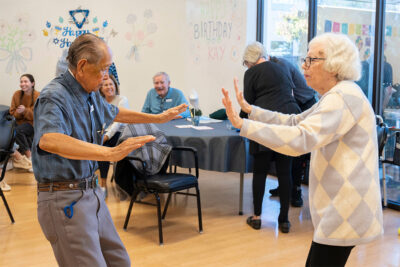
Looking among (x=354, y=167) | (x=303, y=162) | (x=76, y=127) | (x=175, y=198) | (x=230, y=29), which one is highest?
(x=230, y=29)

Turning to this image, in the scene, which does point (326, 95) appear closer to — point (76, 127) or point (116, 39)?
point (76, 127)

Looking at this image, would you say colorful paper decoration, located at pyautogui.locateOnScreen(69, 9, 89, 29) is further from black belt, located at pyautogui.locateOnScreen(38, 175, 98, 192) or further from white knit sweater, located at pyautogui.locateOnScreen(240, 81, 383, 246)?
white knit sweater, located at pyautogui.locateOnScreen(240, 81, 383, 246)

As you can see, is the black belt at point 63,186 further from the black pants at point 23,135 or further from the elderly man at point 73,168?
the black pants at point 23,135

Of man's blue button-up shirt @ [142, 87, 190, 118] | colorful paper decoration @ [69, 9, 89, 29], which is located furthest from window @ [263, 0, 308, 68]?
colorful paper decoration @ [69, 9, 89, 29]

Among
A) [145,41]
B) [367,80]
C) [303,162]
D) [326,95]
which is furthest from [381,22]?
[145,41]

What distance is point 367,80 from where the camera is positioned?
4895mm

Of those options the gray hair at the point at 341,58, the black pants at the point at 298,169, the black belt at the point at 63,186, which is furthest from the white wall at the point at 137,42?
the black belt at the point at 63,186

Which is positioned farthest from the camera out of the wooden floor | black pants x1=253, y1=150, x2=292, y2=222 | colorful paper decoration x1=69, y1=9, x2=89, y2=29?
colorful paper decoration x1=69, y1=9, x2=89, y2=29

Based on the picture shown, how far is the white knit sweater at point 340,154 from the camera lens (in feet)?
5.73

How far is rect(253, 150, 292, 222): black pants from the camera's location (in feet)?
13.1

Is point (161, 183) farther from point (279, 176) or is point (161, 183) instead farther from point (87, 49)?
point (87, 49)

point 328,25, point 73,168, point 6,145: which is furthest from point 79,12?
point 73,168

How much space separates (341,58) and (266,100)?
201 cm

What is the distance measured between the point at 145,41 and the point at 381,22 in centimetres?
370
